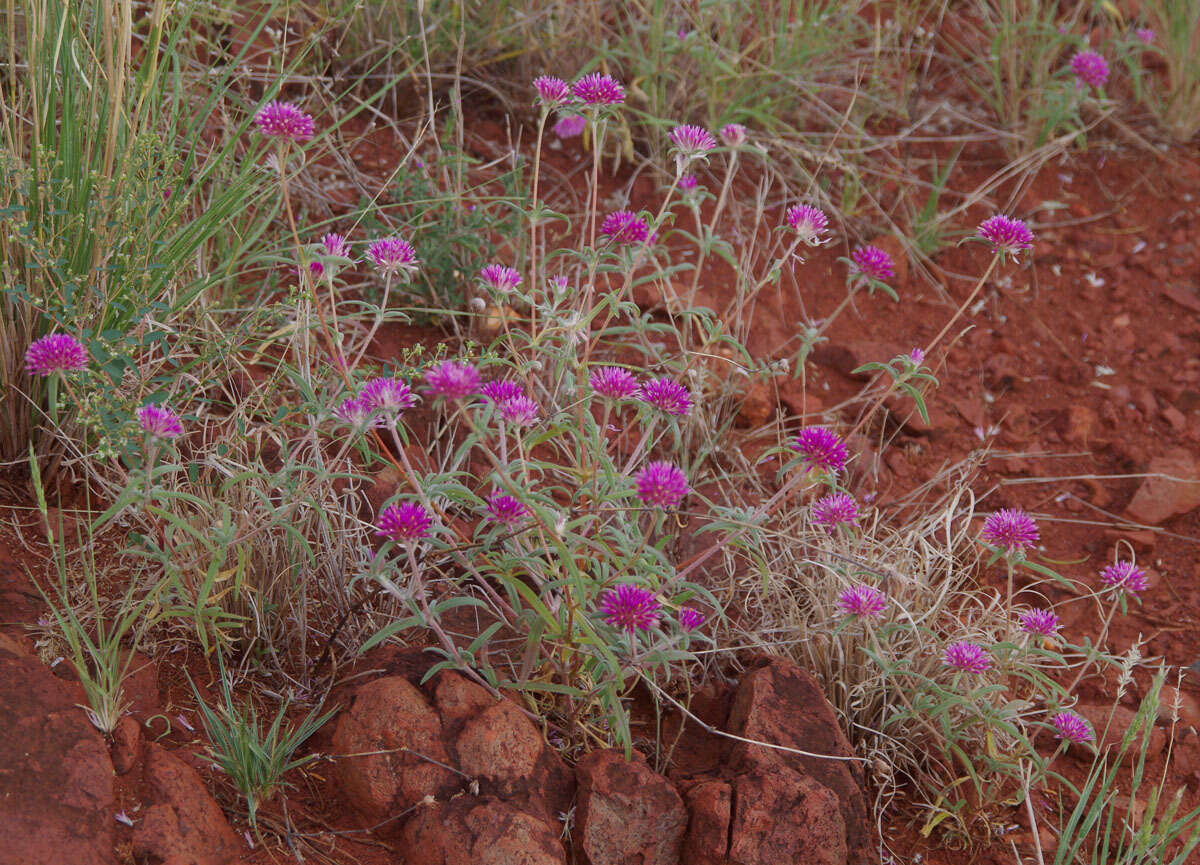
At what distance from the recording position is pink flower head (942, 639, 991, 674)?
220 centimetres

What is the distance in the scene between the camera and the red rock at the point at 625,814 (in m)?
1.93

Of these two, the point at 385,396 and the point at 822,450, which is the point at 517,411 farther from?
the point at 822,450

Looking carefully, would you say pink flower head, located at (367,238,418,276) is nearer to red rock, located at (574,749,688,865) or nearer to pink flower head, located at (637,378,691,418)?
pink flower head, located at (637,378,691,418)

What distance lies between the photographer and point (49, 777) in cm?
177

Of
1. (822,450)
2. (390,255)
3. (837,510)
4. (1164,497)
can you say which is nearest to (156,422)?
(390,255)

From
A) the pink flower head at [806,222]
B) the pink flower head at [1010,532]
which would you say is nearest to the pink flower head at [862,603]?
the pink flower head at [1010,532]

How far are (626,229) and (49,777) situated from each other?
1420 millimetres

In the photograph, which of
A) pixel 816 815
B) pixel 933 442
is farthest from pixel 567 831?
pixel 933 442

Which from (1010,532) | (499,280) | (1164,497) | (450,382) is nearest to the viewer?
(450,382)

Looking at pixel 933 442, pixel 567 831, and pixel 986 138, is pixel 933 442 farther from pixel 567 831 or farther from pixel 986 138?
pixel 567 831

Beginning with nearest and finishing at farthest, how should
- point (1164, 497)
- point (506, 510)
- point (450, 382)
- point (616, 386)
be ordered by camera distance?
1. point (450, 382)
2. point (506, 510)
3. point (616, 386)
4. point (1164, 497)

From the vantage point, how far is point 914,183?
160 inches

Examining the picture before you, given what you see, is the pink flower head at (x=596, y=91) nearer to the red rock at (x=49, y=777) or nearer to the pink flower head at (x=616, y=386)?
the pink flower head at (x=616, y=386)

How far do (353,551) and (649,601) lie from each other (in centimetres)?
73
